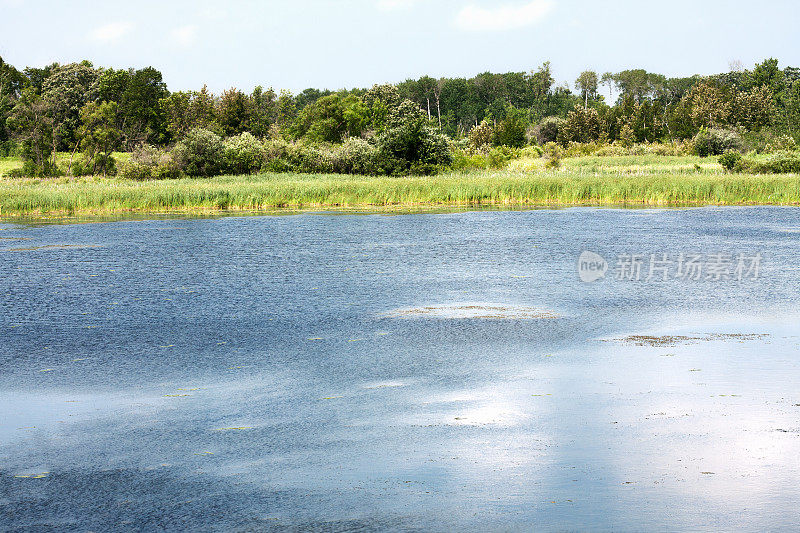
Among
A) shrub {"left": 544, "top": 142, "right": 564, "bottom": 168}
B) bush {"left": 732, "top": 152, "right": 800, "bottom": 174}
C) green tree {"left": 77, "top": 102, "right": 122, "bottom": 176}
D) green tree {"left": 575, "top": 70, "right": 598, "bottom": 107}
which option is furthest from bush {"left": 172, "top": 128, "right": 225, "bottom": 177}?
green tree {"left": 575, "top": 70, "right": 598, "bottom": 107}

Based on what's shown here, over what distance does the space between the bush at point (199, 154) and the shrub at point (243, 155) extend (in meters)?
0.87

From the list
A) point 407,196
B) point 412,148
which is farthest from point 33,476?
point 412,148

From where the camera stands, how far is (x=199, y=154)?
187ft

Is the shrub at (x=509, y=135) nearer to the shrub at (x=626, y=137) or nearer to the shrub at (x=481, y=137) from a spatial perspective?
the shrub at (x=481, y=137)

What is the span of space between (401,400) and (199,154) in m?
51.6

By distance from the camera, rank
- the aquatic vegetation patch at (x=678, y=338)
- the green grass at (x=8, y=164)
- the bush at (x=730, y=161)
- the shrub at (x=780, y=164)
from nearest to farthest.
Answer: the aquatic vegetation patch at (x=678, y=338) → the shrub at (x=780, y=164) → the bush at (x=730, y=161) → the green grass at (x=8, y=164)

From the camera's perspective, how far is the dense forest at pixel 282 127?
57169 mm

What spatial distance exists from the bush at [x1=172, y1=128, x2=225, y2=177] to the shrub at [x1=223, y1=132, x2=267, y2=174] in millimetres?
866

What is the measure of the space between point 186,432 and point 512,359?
4151 millimetres

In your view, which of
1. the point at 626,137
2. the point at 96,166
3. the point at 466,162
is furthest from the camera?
the point at 626,137

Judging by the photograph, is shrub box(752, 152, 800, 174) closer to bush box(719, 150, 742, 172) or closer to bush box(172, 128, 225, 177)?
bush box(719, 150, 742, 172)

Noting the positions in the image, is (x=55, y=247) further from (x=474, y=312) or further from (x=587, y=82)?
(x=587, y=82)

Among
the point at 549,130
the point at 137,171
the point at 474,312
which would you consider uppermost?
the point at 549,130

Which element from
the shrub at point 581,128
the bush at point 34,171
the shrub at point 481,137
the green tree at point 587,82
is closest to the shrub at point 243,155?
the bush at point 34,171
